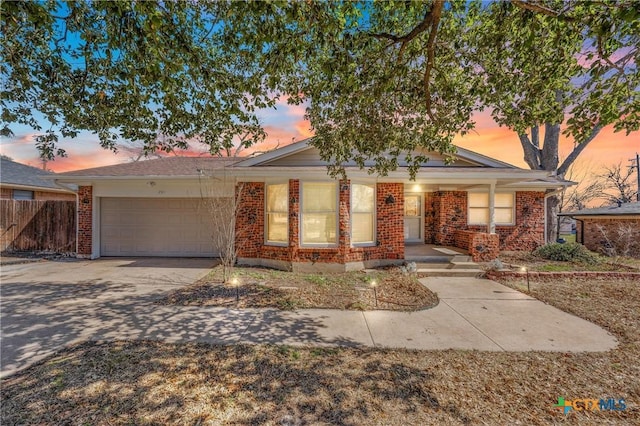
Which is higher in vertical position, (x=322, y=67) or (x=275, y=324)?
(x=322, y=67)

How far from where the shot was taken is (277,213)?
849 centimetres

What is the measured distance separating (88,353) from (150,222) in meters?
7.97

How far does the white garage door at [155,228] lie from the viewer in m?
10.4

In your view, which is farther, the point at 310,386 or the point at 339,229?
the point at 339,229

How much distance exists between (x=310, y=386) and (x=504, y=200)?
11.7 meters

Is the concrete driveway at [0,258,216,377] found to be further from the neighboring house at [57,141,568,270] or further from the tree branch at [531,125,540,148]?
the tree branch at [531,125,540,148]

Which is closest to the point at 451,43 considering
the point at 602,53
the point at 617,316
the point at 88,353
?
the point at 602,53

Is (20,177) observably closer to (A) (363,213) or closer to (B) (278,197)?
(B) (278,197)

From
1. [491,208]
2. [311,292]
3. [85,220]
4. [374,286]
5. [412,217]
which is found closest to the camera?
[311,292]

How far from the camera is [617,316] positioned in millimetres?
4867

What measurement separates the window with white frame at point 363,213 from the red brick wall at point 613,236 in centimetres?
1066

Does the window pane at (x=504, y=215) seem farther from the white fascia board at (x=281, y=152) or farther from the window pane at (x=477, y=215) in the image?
the white fascia board at (x=281, y=152)

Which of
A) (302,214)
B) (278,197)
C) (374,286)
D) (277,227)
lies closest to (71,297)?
(277,227)

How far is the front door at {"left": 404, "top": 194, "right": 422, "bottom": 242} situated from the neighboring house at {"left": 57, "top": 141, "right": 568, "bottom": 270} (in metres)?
0.24
